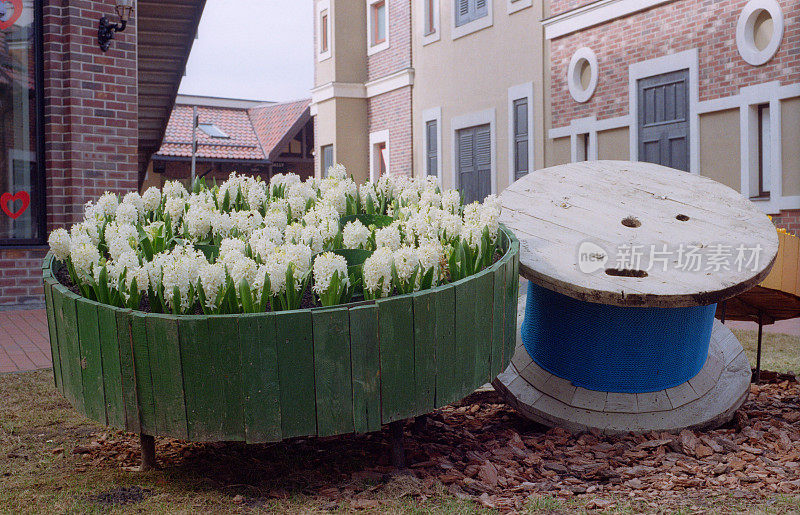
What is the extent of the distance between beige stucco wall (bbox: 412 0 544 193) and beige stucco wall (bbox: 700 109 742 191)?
3.52 m

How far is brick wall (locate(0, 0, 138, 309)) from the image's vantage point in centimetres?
830

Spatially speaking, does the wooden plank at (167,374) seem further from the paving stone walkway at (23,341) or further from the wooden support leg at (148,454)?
the paving stone walkway at (23,341)

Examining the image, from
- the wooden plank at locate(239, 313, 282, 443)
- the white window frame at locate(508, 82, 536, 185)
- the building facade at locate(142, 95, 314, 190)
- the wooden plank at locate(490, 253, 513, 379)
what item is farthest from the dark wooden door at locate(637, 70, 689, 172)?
the building facade at locate(142, 95, 314, 190)

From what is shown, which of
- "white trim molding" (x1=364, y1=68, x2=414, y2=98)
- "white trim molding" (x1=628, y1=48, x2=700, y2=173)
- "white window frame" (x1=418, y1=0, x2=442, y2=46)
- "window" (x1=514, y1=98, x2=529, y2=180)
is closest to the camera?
"white trim molding" (x1=628, y1=48, x2=700, y2=173)

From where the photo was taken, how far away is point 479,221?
359cm

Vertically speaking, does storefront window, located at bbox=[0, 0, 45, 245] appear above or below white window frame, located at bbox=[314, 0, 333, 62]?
below

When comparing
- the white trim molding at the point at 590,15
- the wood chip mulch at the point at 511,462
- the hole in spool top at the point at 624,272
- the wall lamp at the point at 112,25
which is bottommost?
the wood chip mulch at the point at 511,462

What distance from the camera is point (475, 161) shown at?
16.1m

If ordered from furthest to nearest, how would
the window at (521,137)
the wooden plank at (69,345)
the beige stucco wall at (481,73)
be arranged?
the window at (521,137), the beige stucco wall at (481,73), the wooden plank at (69,345)

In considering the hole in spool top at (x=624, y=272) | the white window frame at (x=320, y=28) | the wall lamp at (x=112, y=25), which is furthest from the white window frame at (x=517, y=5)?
the hole in spool top at (x=624, y=272)

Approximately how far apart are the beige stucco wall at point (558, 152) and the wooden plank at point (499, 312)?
1020 cm

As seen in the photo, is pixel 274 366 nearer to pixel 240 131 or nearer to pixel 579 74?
pixel 579 74

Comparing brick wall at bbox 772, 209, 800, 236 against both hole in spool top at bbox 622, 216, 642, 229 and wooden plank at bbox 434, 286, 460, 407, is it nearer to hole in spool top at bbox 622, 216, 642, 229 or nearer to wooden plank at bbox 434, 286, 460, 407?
hole in spool top at bbox 622, 216, 642, 229

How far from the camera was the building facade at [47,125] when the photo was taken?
831cm
